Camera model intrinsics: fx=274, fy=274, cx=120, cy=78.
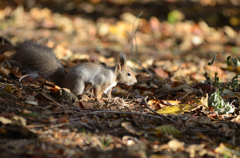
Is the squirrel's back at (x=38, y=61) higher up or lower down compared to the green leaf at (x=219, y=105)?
higher up

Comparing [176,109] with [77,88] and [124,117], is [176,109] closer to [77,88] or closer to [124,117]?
[124,117]

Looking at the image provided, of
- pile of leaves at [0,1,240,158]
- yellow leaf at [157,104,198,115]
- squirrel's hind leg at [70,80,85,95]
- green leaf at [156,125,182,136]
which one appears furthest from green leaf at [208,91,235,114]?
squirrel's hind leg at [70,80,85,95]

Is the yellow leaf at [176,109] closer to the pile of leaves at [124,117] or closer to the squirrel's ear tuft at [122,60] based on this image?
the pile of leaves at [124,117]

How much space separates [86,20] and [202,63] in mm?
4459

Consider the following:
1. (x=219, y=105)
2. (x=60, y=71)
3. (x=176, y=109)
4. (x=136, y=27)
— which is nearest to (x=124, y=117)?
(x=176, y=109)

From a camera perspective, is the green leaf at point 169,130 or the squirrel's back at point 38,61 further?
the squirrel's back at point 38,61

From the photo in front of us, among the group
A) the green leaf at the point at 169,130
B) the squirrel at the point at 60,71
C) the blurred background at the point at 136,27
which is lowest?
the green leaf at the point at 169,130

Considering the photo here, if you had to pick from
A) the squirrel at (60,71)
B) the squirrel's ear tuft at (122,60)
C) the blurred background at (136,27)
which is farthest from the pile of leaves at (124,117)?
the blurred background at (136,27)

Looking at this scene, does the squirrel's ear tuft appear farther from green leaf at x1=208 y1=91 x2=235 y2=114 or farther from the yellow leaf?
green leaf at x1=208 y1=91 x2=235 y2=114

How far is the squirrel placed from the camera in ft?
11.3

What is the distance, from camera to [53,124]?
2434mm

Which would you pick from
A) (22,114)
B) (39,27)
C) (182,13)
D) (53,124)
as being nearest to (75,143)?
(53,124)

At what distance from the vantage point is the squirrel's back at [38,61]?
3.56 m

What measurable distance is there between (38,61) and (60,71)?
31 centimetres
